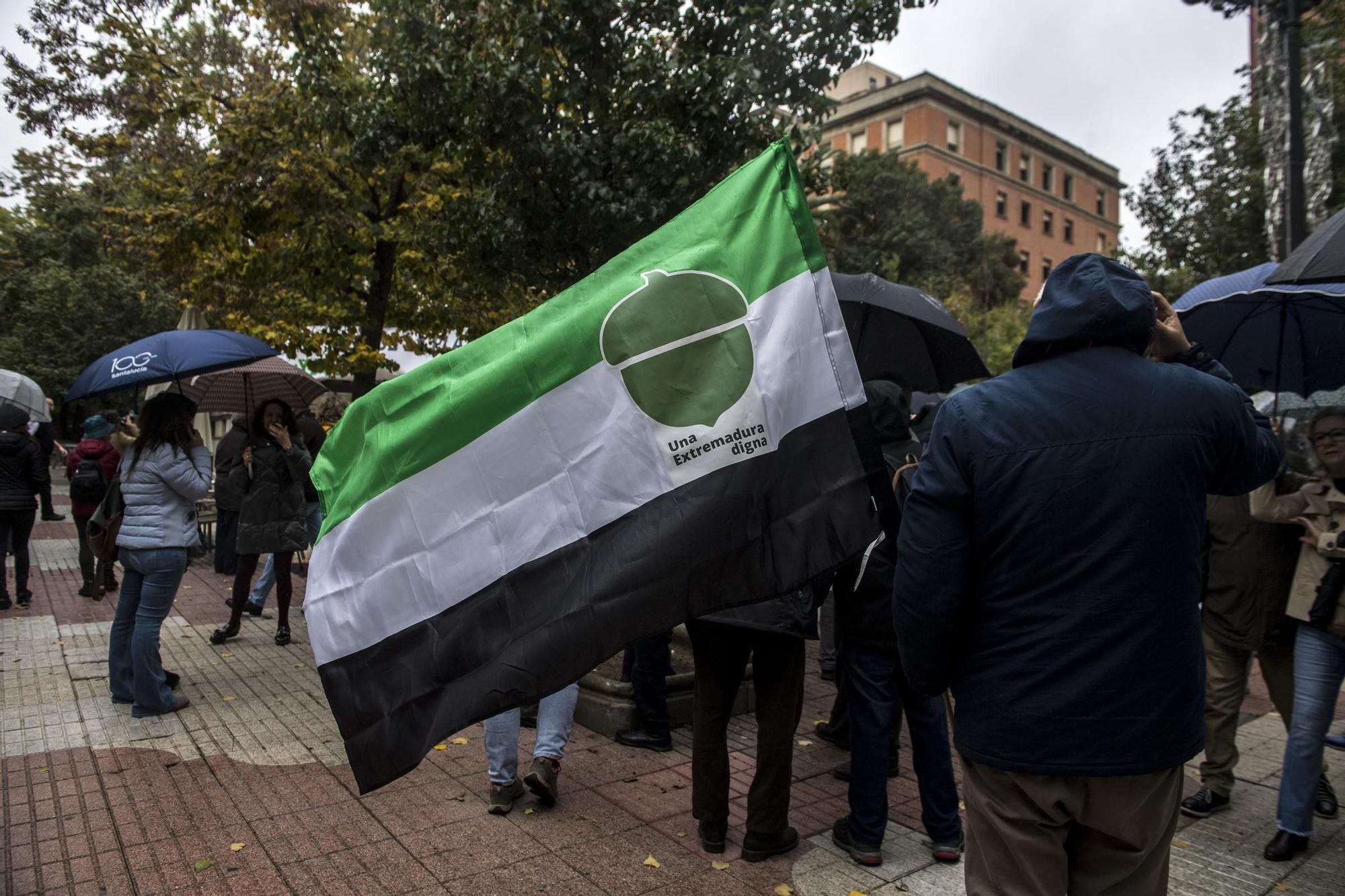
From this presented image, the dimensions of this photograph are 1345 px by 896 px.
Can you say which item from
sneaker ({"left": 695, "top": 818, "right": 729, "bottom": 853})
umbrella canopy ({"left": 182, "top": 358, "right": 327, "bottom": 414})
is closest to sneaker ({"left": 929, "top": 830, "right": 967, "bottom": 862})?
sneaker ({"left": 695, "top": 818, "right": 729, "bottom": 853})

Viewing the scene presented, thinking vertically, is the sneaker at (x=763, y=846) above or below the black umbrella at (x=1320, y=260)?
below

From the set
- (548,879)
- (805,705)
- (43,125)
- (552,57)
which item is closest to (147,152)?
(43,125)

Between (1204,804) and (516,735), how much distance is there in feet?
10.7

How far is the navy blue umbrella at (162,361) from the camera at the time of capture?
6105mm

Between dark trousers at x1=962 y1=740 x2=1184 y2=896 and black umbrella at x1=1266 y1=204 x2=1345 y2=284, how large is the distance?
2.33m

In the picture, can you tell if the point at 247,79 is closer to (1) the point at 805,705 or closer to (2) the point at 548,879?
(1) the point at 805,705

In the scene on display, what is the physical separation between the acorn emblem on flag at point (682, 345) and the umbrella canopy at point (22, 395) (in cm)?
796

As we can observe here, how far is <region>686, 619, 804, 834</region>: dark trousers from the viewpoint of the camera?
396cm

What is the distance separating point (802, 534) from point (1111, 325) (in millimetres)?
1112

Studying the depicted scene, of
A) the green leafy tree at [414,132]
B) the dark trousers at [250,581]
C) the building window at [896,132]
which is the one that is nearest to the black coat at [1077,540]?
the green leafy tree at [414,132]

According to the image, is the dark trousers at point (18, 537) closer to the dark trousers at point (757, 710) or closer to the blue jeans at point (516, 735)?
the blue jeans at point (516, 735)

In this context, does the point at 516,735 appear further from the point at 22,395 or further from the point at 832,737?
the point at 22,395

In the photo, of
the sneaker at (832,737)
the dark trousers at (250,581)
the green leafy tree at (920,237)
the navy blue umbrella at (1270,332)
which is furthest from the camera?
→ the green leafy tree at (920,237)

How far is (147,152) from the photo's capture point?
48.3ft
